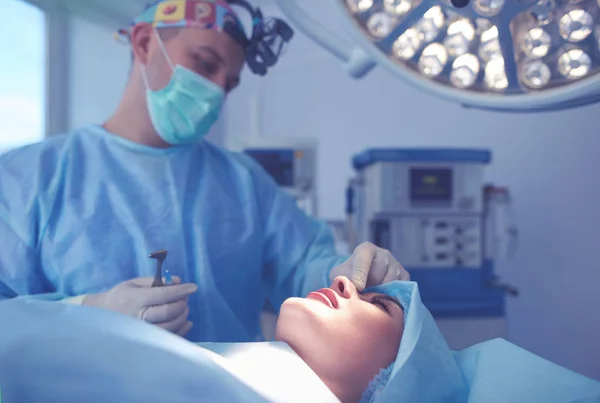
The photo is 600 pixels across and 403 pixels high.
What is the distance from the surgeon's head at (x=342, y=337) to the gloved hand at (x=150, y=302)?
0.18 meters

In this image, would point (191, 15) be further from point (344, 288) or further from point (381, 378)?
point (381, 378)

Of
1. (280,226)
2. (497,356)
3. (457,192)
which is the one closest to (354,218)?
(457,192)

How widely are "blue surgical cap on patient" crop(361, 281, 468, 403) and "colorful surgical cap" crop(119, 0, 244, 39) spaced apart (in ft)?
2.55

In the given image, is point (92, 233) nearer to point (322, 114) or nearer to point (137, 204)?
point (137, 204)

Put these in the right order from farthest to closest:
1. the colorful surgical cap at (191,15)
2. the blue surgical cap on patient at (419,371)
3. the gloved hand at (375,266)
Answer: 1. the colorful surgical cap at (191,15)
2. the gloved hand at (375,266)
3. the blue surgical cap on patient at (419,371)

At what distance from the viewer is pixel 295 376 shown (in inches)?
23.1

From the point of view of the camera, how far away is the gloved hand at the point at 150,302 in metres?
0.75

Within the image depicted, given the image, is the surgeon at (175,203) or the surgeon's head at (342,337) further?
the surgeon at (175,203)

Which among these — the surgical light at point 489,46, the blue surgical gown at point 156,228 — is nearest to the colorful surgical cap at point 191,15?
the blue surgical gown at point 156,228

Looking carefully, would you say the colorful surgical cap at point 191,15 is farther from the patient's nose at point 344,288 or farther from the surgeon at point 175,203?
the patient's nose at point 344,288

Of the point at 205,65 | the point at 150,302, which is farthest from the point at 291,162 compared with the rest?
the point at 150,302

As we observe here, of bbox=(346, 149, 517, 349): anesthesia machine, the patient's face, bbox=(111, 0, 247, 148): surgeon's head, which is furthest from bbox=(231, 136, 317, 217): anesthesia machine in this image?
the patient's face

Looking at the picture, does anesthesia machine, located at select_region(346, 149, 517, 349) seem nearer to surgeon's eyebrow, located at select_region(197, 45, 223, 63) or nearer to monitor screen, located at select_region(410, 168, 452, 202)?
monitor screen, located at select_region(410, 168, 452, 202)

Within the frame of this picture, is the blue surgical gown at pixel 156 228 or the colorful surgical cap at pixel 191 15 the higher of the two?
the colorful surgical cap at pixel 191 15
